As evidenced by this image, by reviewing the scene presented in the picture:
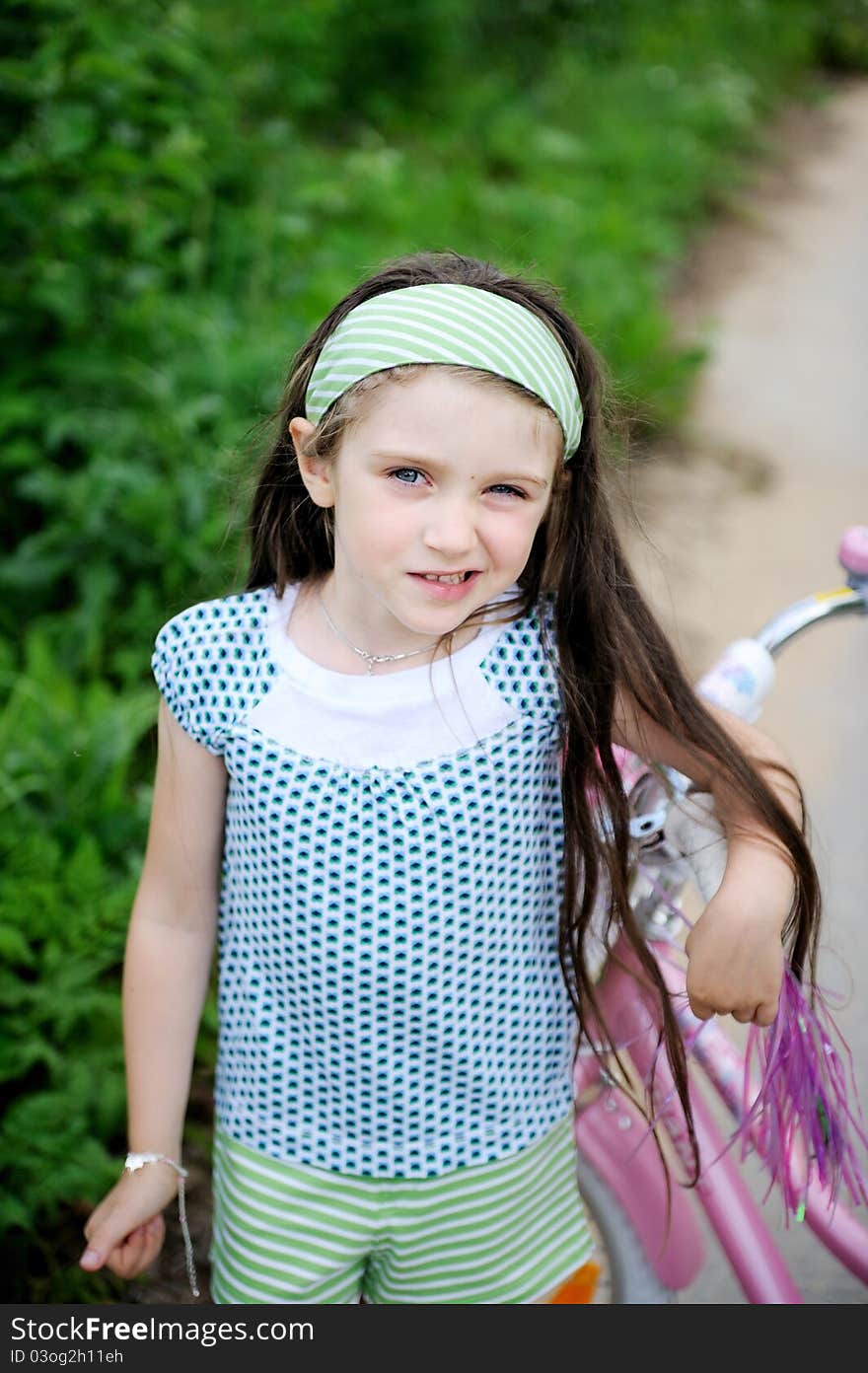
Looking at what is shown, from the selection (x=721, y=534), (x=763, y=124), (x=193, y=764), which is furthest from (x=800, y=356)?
(x=193, y=764)

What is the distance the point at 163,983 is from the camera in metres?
1.52

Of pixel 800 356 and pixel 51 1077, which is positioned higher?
pixel 800 356

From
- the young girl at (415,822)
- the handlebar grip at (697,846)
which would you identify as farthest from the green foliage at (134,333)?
the handlebar grip at (697,846)

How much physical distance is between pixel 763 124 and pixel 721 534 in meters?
4.99

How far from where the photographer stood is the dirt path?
9.63 feet

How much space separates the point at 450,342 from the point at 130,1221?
1.00 m

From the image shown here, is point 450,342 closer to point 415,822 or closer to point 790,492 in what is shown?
point 415,822

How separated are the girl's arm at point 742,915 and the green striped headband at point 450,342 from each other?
372mm

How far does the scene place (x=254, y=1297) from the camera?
1497 mm

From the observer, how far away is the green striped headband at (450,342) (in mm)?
1250

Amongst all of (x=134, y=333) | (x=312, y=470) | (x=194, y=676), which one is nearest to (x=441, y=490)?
(x=312, y=470)

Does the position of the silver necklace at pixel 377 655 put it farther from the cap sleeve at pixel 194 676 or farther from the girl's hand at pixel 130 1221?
the girl's hand at pixel 130 1221

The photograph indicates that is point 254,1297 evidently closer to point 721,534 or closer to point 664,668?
point 664,668

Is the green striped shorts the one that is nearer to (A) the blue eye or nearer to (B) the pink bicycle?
(B) the pink bicycle
